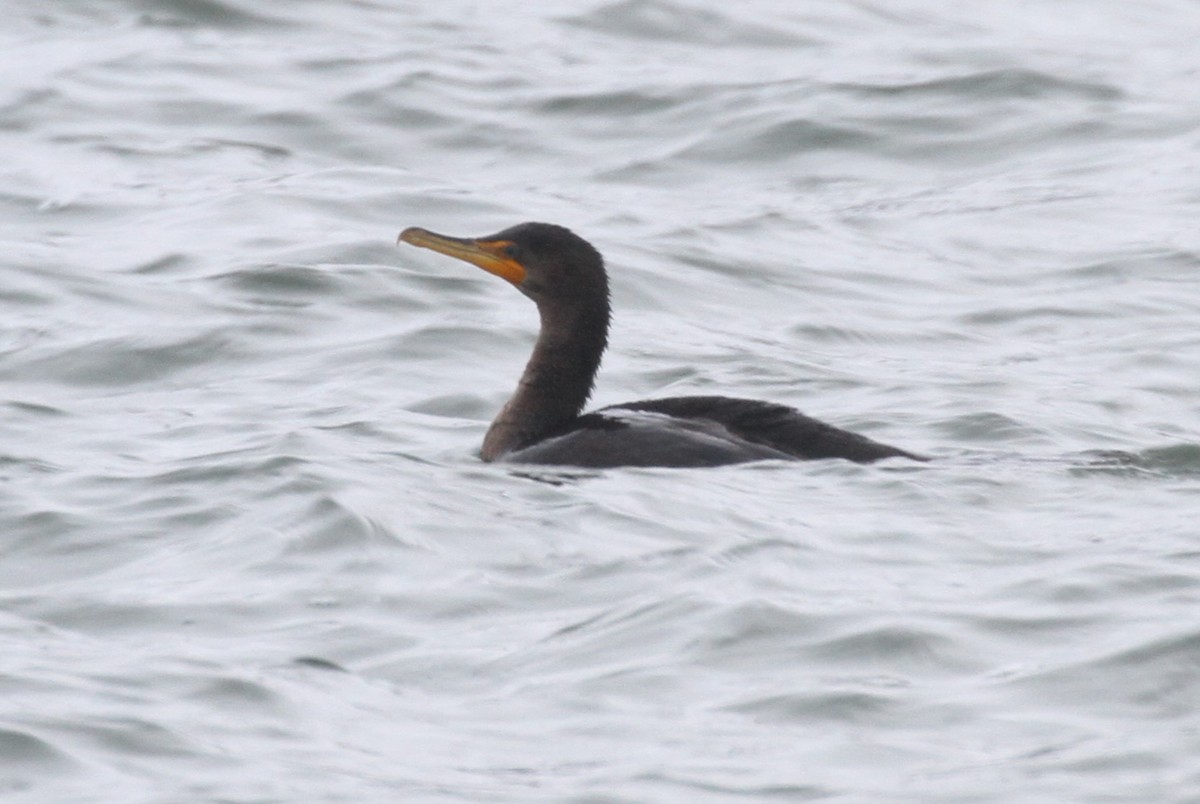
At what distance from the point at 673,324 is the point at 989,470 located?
3679 mm

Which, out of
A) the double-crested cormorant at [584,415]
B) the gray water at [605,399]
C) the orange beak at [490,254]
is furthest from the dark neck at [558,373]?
the gray water at [605,399]

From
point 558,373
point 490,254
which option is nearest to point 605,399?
point 558,373

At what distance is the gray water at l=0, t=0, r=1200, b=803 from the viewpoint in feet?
20.0

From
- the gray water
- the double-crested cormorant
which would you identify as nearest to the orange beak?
the double-crested cormorant

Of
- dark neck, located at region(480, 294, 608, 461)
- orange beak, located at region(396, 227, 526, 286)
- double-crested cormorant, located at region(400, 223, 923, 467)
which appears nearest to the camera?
double-crested cormorant, located at region(400, 223, 923, 467)

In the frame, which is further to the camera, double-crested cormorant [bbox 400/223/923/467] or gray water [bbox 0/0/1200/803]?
double-crested cormorant [bbox 400/223/923/467]

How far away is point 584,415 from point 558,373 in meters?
0.20

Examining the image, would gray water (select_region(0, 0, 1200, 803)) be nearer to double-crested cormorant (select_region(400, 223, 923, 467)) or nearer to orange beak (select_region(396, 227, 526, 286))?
double-crested cormorant (select_region(400, 223, 923, 467))

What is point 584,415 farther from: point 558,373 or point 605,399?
point 605,399

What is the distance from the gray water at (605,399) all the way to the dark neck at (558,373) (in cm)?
36

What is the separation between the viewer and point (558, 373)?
9367 mm

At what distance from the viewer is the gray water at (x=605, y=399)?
6105 mm

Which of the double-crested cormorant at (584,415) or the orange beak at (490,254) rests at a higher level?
the orange beak at (490,254)

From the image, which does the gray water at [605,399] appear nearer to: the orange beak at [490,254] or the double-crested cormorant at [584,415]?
the double-crested cormorant at [584,415]
